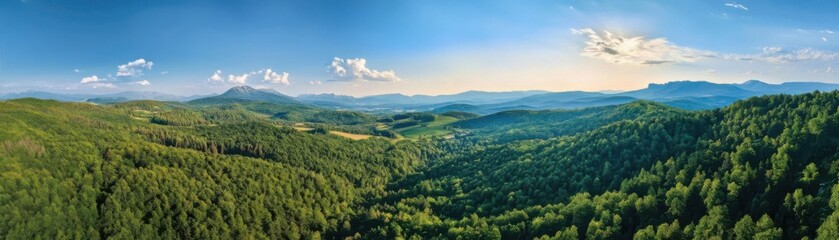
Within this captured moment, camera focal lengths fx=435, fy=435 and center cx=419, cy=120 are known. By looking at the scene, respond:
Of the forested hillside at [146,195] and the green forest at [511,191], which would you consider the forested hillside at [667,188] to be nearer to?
the green forest at [511,191]

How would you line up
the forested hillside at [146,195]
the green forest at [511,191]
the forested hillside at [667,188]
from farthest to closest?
the forested hillside at [146,195] → the green forest at [511,191] → the forested hillside at [667,188]

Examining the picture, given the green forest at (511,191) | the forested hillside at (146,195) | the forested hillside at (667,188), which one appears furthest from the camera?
the forested hillside at (146,195)

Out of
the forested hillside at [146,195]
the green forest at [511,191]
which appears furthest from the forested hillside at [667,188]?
the forested hillside at [146,195]

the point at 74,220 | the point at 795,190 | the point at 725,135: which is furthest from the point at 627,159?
Answer: the point at 74,220

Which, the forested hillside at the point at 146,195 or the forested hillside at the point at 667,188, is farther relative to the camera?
the forested hillside at the point at 146,195

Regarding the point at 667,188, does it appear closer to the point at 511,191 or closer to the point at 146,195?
the point at 511,191

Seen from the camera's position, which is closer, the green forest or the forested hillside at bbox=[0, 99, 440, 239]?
the green forest

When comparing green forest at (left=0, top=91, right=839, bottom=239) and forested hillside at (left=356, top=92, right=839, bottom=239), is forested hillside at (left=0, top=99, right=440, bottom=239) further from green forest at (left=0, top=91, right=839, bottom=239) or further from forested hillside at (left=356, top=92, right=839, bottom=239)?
forested hillside at (left=356, top=92, right=839, bottom=239)

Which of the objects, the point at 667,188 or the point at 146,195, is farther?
the point at 146,195

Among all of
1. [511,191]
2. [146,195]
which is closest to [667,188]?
[511,191]

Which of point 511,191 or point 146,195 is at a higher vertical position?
point 146,195

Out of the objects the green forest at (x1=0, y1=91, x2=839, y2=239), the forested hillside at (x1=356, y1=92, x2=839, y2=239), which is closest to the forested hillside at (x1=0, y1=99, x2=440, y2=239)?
the green forest at (x1=0, y1=91, x2=839, y2=239)

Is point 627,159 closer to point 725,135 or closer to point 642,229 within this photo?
point 725,135

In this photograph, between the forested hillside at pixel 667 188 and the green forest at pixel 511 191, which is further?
the green forest at pixel 511 191
